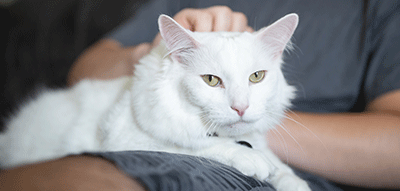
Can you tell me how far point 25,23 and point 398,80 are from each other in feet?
8.42

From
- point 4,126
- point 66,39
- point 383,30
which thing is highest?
point 383,30

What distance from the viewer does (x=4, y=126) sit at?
1169 mm

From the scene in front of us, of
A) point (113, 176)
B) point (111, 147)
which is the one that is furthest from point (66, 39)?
point (113, 176)

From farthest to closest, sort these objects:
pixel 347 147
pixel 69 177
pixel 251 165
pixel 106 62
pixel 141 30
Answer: pixel 106 62
pixel 141 30
pixel 347 147
pixel 251 165
pixel 69 177

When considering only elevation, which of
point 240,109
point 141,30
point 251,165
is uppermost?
point 141,30

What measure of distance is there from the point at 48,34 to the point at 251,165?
6.51 ft

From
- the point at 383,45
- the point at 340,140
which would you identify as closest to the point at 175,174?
the point at 340,140

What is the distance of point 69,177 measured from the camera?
30 centimetres

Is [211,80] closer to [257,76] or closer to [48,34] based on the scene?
[257,76]

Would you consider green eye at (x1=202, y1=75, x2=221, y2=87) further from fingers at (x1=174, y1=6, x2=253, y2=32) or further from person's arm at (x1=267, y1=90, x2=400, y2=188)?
person's arm at (x1=267, y1=90, x2=400, y2=188)

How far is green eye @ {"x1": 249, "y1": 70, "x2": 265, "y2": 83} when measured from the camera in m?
0.60

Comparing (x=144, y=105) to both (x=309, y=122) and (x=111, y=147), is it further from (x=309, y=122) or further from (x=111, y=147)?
(x=309, y=122)

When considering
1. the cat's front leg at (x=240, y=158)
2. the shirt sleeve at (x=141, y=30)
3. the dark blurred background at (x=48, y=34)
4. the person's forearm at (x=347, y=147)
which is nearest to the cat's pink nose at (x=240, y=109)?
the cat's front leg at (x=240, y=158)

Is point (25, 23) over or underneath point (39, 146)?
over
